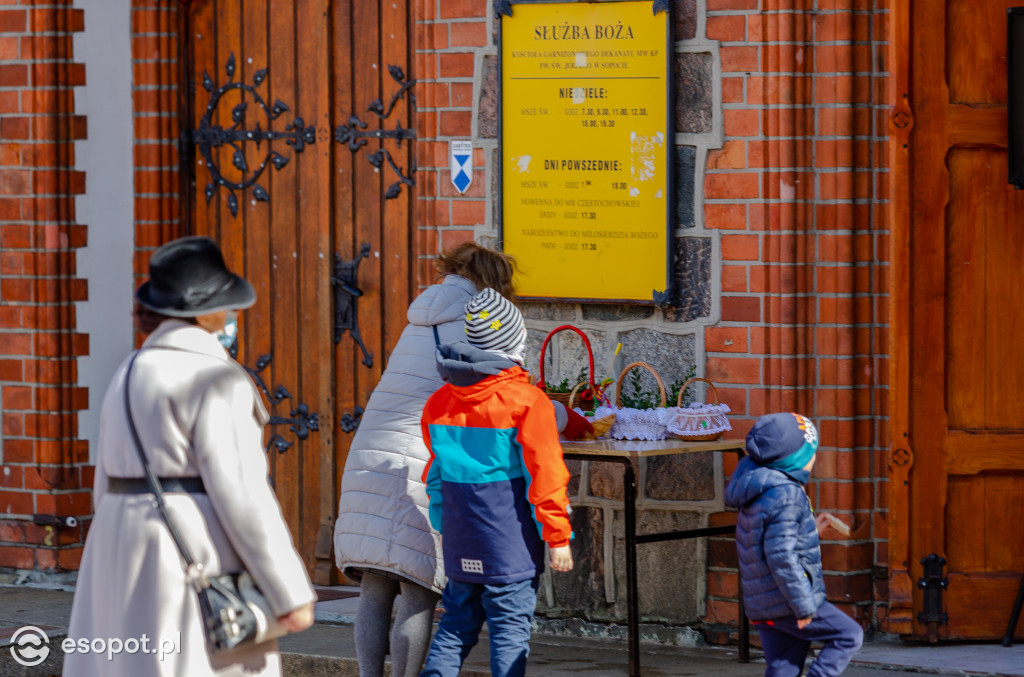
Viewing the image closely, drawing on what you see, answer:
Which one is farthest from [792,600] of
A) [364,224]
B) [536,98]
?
[364,224]

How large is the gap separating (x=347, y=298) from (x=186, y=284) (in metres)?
3.71

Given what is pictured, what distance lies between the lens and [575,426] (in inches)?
230

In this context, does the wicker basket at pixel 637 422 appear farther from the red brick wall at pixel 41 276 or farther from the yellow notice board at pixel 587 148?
the red brick wall at pixel 41 276

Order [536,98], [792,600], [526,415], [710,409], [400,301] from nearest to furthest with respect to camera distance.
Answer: [792,600] → [526,415] → [710,409] → [536,98] → [400,301]

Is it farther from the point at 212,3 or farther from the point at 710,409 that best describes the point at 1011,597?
the point at 212,3

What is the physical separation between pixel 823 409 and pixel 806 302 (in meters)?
0.43

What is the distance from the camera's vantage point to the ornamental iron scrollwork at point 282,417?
25.1ft

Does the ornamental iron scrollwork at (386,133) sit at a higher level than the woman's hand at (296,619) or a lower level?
higher

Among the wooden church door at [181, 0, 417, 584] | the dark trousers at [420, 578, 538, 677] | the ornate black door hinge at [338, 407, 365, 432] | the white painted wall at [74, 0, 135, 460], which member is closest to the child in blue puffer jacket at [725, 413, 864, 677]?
the dark trousers at [420, 578, 538, 677]

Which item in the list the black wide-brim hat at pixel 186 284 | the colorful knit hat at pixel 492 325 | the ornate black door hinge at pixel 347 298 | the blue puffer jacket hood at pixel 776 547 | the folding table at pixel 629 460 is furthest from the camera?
the ornate black door hinge at pixel 347 298

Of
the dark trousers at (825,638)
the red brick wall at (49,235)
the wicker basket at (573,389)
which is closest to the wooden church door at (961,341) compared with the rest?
the wicker basket at (573,389)

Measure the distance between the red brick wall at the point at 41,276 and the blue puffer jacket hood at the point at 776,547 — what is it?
13.4 ft

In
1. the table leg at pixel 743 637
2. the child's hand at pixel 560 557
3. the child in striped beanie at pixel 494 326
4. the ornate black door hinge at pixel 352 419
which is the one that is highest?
the child in striped beanie at pixel 494 326

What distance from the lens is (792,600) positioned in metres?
4.73
